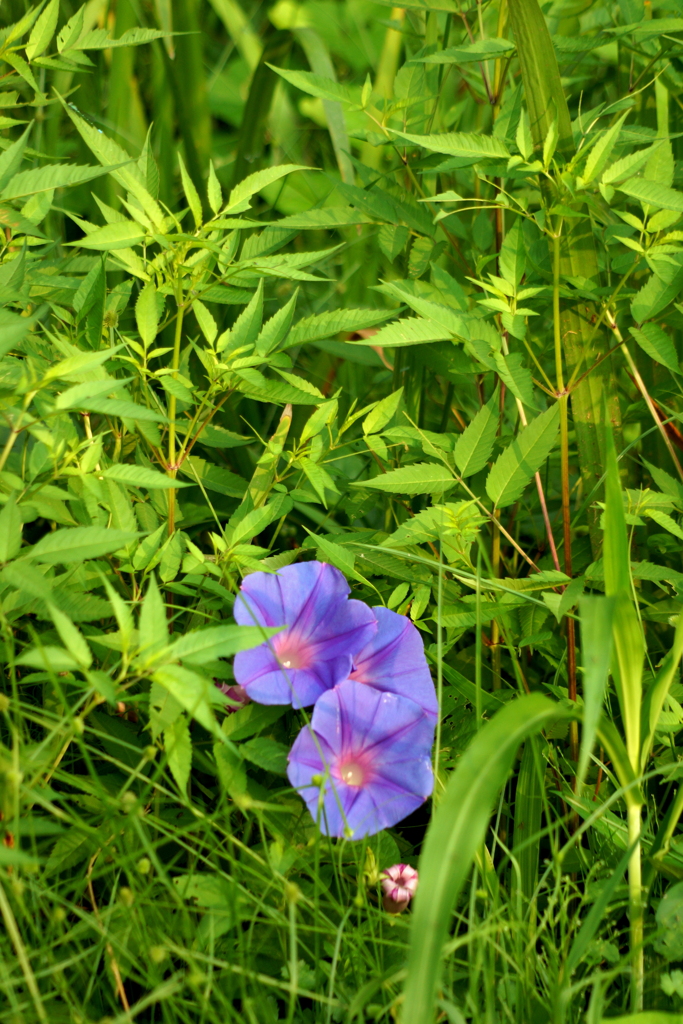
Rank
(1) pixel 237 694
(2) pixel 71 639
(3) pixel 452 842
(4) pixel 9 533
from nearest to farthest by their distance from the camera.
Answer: (3) pixel 452 842 < (2) pixel 71 639 < (4) pixel 9 533 < (1) pixel 237 694

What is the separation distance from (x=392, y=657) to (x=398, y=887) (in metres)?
0.24

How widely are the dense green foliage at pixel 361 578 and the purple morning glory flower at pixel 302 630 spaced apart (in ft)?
0.13

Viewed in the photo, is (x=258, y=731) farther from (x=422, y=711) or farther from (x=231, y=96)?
(x=231, y=96)

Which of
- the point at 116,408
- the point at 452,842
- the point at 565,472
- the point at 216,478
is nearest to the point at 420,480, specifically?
the point at 565,472

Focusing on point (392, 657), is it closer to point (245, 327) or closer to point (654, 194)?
point (245, 327)

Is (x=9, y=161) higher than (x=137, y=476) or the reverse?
higher

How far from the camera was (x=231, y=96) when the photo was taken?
3.08m

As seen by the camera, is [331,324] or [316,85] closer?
[331,324]

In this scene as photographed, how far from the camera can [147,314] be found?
1.02 meters

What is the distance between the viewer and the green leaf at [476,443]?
3.65 ft

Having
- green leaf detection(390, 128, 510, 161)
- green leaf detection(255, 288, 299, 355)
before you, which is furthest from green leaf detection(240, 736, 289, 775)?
green leaf detection(390, 128, 510, 161)

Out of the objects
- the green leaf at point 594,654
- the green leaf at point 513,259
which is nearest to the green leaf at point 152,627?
the green leaf at point 594,654

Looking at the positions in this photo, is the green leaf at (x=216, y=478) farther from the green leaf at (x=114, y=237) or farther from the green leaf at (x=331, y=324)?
the green leaf at (x=114, y=237)

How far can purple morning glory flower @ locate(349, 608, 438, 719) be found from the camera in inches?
39.6
